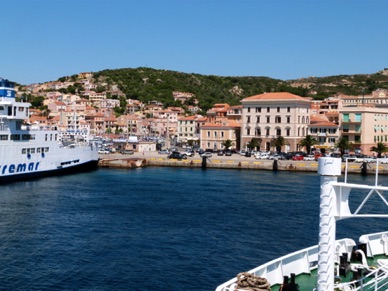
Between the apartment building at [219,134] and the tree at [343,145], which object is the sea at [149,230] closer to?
the tree at [343,145]

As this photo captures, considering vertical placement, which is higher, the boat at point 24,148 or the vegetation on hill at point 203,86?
the vegetation on hill at point 203,86

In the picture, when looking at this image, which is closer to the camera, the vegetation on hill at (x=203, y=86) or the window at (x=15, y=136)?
the window at (x=15, y=136)

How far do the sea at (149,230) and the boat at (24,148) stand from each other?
1930 millimetres

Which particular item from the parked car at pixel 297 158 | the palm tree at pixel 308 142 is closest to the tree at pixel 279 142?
the palm tree at pixel 308 142

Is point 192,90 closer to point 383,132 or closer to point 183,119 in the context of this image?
point 183,119

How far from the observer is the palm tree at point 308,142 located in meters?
68.1

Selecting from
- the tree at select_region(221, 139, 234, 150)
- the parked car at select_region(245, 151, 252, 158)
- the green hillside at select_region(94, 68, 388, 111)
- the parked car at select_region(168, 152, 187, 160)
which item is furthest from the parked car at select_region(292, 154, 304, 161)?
the green hillside at select_region(94, 68, 388, 111)

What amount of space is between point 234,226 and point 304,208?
24.6 feet

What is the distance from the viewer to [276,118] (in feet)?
238

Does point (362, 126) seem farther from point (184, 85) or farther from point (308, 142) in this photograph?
point (184, 85)

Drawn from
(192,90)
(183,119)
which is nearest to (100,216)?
(183,119)

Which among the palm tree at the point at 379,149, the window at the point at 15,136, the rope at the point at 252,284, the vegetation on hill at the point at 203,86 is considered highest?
the vegetation on hill at the point at 203,86

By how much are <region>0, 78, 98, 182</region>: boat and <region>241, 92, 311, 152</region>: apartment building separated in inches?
1105

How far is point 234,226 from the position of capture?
88.3ft
